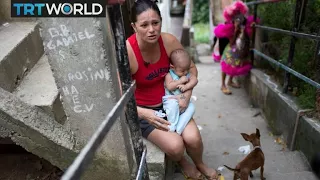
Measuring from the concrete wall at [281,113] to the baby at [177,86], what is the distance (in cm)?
105

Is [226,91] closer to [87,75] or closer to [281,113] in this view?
[281,113]

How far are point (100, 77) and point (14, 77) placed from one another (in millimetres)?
970

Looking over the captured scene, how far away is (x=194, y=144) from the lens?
2.38 m

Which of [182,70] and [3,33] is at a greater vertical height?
[3,33]

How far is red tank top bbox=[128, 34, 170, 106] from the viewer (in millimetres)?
2355

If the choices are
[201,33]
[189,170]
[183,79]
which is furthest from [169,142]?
[201,33]

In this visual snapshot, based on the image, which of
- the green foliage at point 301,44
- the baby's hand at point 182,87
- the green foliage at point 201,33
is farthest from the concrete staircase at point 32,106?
the green foliage at point 201,33

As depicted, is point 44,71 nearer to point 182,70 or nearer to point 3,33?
point 3,33

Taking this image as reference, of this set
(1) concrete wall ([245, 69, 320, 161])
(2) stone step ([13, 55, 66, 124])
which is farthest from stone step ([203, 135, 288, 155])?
(2) stone step ([13, 55, 66, 124])

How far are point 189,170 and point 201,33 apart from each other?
1451 cm

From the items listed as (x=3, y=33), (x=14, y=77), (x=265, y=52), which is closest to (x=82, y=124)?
(x=14, y=77)

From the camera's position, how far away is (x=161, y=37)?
2.49m

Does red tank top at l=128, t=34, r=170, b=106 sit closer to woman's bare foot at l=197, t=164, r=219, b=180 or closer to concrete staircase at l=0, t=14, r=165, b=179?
concrete staircase at l=0, t=14, r=165, b=179

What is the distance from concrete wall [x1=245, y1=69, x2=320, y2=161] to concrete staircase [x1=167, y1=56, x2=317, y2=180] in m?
0.12
